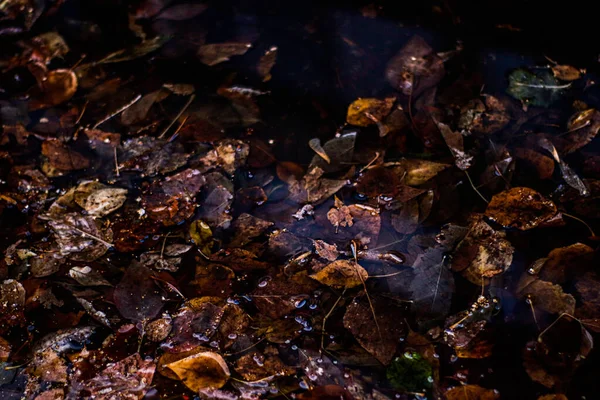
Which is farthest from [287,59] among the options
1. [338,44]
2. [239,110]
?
[239,110]

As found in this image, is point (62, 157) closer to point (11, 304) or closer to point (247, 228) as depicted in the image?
point (11, 304)

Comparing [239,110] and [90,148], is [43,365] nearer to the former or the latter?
[90,148]

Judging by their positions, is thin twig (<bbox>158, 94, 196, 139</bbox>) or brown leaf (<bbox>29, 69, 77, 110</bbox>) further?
brown leaf (<bbox>29, 69, 77, 110</bbox>)

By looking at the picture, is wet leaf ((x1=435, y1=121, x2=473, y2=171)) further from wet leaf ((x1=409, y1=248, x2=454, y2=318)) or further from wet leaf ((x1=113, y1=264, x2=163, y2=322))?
wet leaf ((x1=113, y1=264, x2=163, y2=322))

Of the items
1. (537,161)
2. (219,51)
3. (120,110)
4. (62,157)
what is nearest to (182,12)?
(219,51)

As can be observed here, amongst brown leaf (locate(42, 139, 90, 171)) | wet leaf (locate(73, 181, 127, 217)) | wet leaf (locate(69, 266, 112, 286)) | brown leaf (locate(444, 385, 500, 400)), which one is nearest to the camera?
brown leaf (locate(444, 385, 500, 400))

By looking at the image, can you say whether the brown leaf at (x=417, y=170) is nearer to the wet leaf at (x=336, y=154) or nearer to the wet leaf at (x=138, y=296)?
the wet leaf at (x=336, y=154)

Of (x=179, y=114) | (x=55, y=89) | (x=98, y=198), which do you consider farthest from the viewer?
(x=55, y=89)

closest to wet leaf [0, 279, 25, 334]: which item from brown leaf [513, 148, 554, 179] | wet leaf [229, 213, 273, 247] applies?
wet leaf [229, 213, 273, 247]
